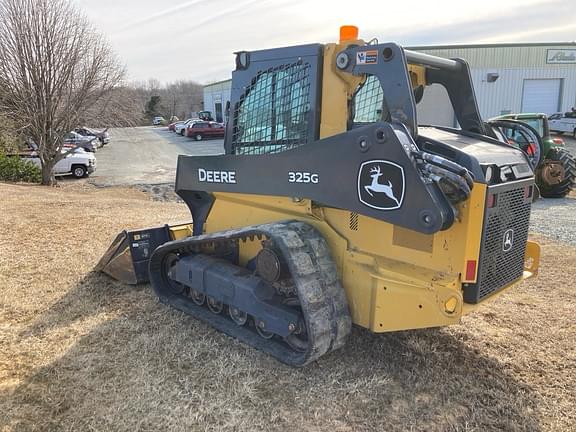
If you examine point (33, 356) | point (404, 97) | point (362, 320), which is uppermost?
point (404, 97)

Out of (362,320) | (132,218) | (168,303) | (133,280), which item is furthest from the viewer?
(132,218)

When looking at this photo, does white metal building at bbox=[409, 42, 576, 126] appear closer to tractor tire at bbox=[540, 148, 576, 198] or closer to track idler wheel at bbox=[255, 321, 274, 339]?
tractor tire at bbox=[540, 148, 576, 198]

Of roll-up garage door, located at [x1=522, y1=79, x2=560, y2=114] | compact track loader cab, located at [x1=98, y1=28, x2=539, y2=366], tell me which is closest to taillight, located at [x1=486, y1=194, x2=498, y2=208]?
compact track loader cab, located at [x1=98, y1=28, x2=539, y2=366]

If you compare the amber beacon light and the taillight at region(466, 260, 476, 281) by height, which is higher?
the amber beacon light

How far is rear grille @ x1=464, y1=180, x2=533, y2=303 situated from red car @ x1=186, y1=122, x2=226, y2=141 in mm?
36388

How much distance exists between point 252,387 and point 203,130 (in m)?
37.1

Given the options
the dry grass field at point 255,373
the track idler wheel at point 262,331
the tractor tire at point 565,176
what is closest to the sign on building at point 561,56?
the tractor tire at point 565,176

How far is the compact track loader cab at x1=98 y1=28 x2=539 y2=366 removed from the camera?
3.10 metres

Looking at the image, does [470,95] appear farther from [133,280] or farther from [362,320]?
[133,280]

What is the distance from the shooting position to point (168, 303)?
4789 millimetres

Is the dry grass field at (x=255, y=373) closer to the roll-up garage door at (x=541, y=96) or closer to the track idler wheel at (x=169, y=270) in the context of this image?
the track idler wheel at (x=169, y=270)

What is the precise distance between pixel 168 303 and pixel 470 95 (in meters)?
3.33

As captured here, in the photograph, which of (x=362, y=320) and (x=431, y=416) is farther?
(x=362, y=320)

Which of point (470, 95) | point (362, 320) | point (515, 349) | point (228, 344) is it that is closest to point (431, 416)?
point (362, 320)
